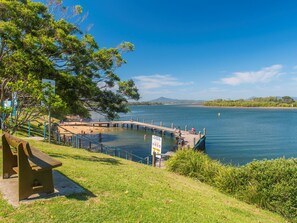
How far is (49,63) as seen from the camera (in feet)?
26.6

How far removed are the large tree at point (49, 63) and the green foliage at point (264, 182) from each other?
5439mm

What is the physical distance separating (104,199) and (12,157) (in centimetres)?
210

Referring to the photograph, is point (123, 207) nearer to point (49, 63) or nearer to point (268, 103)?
point (49, 63)

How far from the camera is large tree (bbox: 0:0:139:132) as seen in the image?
7230 millimetres

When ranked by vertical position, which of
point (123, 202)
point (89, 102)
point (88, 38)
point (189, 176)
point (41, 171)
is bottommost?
point (189, 176)

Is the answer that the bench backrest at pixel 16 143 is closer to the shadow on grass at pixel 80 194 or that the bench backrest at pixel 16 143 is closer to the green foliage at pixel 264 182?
the shadow on grass at pixel 80 194

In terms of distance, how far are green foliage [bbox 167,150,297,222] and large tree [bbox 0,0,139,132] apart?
5.44 m

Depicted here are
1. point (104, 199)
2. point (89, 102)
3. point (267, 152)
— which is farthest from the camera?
point (267, 152)

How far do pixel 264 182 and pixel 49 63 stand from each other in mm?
7779

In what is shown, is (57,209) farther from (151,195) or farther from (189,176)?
(189,176)

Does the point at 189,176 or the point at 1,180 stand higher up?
the point at 1,180

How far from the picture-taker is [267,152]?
1015 inches

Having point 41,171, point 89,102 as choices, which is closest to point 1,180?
point 41,171

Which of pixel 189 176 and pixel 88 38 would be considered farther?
pixel 88 38
